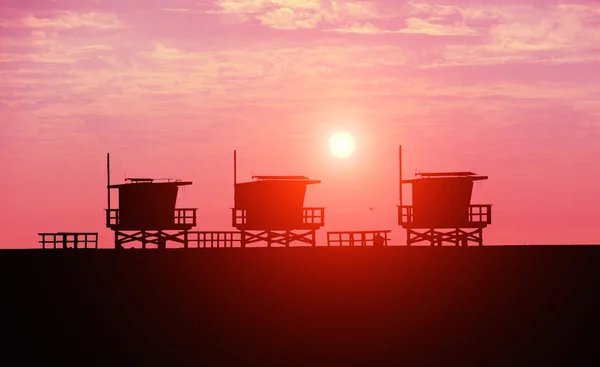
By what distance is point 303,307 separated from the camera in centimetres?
4600

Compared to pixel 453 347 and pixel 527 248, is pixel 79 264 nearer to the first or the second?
pixel 453 347

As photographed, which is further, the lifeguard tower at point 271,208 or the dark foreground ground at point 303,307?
the lifeguard tower at point 271,208

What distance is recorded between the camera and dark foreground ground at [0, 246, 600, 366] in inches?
1694

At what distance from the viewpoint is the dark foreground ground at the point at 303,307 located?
4303 cm

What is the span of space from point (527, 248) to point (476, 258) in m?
2.30

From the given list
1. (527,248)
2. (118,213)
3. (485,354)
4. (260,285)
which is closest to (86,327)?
(260,285)

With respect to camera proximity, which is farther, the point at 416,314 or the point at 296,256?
the point at 296,256

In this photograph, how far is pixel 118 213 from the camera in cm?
6681

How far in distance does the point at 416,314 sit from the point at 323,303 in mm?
3521

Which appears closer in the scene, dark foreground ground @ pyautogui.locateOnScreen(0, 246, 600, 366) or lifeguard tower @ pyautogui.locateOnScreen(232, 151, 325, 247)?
dark foreground ground @ pyautogui.locateOnScreen(0, 246, 600, 366)

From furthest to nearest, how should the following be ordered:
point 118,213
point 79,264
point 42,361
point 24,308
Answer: point 118,213
point 79,264
point 24,308
point 42,361

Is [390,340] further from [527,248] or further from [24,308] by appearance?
[24,308]

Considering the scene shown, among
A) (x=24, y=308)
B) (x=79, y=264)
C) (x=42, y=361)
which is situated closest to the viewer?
(x=42, y=361)

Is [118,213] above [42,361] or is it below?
above
